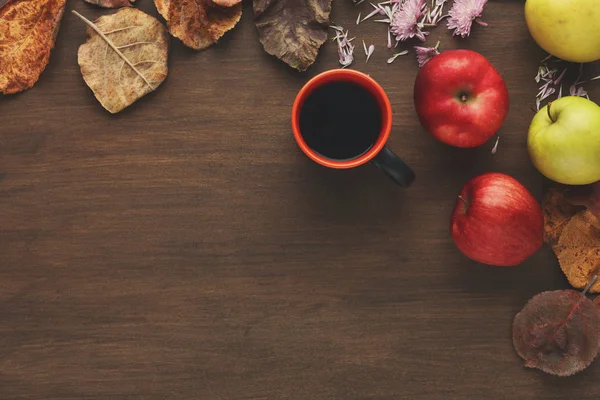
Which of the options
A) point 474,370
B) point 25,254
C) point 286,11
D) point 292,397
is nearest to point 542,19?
point 286,11

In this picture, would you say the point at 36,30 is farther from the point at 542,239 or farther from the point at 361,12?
the point at 542,239

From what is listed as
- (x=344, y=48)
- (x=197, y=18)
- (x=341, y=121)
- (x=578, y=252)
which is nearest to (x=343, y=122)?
(x=341, y=121)

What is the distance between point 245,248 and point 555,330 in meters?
0.38

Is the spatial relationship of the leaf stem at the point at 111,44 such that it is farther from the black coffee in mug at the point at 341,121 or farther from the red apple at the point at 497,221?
the red apple at the point at 497,221

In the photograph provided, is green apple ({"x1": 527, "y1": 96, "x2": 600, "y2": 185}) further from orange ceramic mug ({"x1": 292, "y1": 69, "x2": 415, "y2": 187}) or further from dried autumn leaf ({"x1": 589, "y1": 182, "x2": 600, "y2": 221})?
orange ceramic mug ({"x1": 292, "y1": 69, "x2": 415, "y2": 187})

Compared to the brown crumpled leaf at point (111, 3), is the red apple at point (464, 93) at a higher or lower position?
lower

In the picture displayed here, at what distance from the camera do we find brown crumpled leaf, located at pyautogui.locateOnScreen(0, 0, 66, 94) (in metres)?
0.77

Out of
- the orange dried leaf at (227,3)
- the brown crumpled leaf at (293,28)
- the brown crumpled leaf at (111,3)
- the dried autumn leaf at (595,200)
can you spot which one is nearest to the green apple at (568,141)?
the dried autumn leaf at (595,200)

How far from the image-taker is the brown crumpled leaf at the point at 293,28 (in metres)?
0.77

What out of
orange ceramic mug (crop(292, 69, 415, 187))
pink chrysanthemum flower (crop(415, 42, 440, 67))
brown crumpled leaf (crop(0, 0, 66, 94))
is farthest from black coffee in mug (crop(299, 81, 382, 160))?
brown crumpled leaf (crop(0, 0, 66, 94))

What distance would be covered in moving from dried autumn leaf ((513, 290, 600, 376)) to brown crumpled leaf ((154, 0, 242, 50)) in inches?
19.1

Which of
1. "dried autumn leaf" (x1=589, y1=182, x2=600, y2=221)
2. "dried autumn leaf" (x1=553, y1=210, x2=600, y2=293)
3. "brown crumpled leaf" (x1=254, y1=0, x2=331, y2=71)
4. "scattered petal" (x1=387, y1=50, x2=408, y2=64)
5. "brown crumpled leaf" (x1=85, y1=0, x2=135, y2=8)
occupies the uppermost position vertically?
"brown crumpled leaf" (x1=85, y1=0, x2=135, y2=8)

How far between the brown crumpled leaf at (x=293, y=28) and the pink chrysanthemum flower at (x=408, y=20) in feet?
0.27

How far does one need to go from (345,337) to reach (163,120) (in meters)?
0.34
